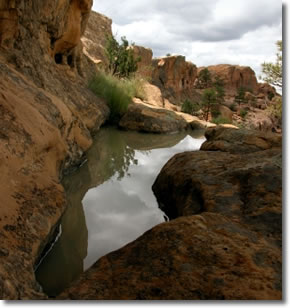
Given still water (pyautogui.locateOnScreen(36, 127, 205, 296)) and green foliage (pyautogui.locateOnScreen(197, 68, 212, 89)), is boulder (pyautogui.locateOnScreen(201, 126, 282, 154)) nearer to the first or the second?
still water (pyautogui.locateOnScreen(36, 127, 205, 296))

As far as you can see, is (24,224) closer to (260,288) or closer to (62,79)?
(260,288)

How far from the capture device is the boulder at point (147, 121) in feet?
22.0

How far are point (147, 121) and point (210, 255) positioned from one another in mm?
5718

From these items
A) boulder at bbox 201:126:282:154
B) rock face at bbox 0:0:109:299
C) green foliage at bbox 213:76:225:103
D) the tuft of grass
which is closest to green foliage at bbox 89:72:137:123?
the tuft of grass

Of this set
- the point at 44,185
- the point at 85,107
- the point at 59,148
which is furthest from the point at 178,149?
the point at 44,185

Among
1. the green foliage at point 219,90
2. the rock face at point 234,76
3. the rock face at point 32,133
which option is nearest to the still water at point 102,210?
the rock face at point 32,133

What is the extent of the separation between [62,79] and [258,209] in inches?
159

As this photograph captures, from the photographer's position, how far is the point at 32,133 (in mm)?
2158

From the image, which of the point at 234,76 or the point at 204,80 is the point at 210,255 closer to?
the point at 204,80

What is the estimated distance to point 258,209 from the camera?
5.44ft

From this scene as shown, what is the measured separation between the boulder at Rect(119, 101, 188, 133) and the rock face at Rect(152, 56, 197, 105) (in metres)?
17.0

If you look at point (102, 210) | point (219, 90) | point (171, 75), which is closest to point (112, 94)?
point (102, 210)

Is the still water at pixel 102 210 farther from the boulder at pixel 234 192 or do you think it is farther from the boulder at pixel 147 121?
the boulder at pixel 147 121

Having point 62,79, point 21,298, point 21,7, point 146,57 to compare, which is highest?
point 146,57
